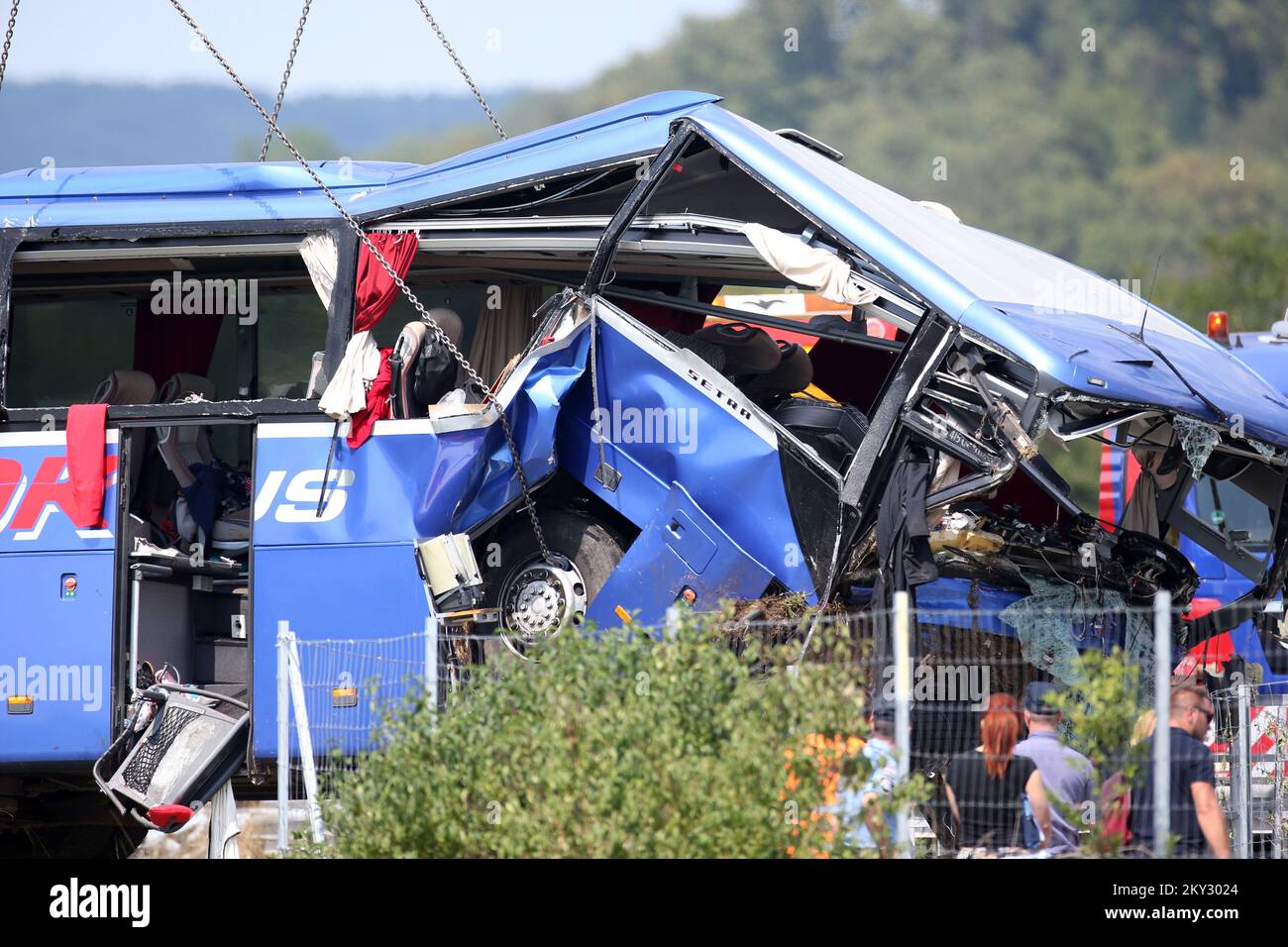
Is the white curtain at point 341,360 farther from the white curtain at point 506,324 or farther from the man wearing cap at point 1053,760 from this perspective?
the man wearing cap at point 1053,760

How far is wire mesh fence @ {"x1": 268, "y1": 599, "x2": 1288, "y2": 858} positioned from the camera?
6.99 m

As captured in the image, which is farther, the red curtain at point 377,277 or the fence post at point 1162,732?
the red curtain at point 377,277

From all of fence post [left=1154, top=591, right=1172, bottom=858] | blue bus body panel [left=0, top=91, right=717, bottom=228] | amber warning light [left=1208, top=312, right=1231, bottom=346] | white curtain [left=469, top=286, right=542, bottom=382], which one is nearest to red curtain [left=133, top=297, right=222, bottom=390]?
blue bus body panel [left=0, top=91, right=717, bottom=228]

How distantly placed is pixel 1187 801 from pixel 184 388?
257 inches

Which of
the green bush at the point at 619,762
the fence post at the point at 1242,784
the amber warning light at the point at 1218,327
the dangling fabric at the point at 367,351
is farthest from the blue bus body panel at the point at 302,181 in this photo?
the amber warning light at the point at 1218,327

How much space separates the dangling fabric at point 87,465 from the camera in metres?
9.51

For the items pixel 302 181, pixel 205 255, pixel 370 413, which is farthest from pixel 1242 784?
pixel 205 255

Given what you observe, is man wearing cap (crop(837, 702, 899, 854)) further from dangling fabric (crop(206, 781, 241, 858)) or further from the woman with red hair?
dangling fabric (crop(206, 781, 241, 858))

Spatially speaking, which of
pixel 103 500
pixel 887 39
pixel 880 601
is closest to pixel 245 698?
pixel 103 500

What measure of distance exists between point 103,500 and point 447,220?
8.16ft

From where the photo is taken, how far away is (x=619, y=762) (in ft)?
22.5

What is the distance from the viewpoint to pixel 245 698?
9.75m
